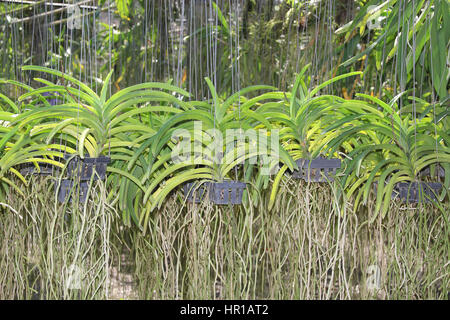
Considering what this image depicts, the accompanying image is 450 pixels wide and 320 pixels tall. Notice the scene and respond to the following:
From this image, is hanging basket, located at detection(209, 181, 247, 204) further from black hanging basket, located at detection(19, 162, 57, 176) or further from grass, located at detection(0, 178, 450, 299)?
A: black hanging basket, located at detection(19, 162, 57, 176)

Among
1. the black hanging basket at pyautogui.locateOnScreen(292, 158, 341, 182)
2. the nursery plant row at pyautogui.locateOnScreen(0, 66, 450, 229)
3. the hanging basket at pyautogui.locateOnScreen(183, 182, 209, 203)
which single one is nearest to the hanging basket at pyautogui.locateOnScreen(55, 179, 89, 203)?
the nursery plant row at pyautogui.locateOnScreen(0, 66, 450, 229)

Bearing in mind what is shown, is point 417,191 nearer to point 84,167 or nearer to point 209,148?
point 209,148

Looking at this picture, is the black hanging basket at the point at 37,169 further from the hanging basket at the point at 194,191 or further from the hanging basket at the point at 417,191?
the hanging basket at the point at 417,191

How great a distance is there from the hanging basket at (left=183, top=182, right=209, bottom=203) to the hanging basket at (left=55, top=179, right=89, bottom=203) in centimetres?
16

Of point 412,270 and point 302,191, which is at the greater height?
point 302,191

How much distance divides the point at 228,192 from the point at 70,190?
237mm

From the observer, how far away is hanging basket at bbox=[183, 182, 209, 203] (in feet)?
2.66

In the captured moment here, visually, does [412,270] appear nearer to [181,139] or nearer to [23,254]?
[181,139]

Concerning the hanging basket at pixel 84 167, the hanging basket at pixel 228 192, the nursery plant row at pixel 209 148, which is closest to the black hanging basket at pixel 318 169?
the nursery plant row at pixel 209 148

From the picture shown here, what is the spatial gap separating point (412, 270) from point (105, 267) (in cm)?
53

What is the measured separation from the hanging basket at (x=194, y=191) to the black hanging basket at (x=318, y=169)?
6.1 inches
